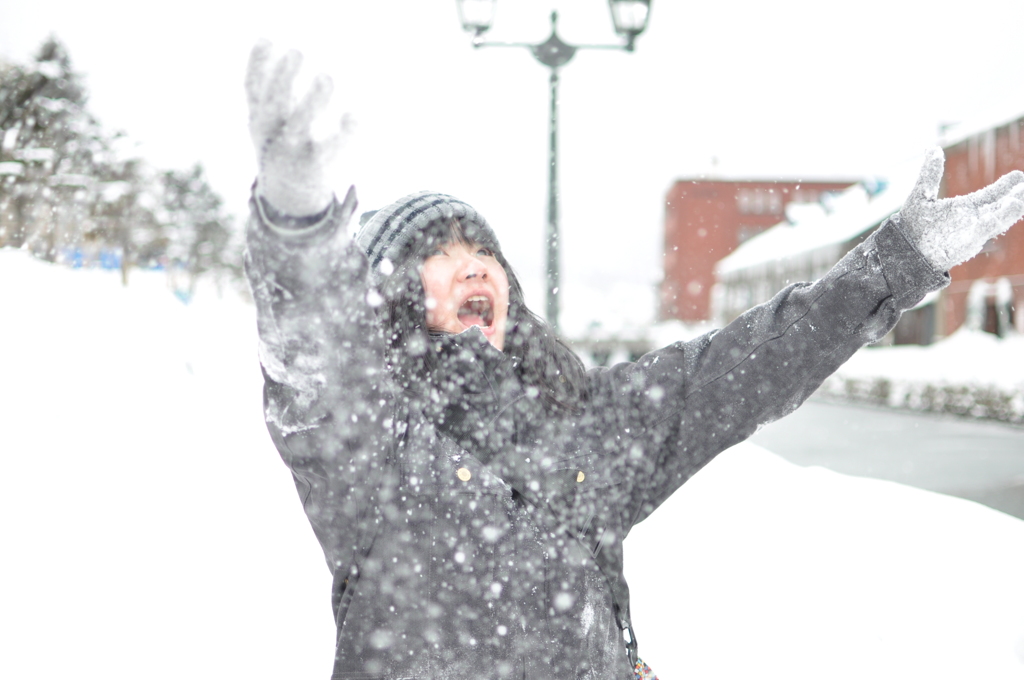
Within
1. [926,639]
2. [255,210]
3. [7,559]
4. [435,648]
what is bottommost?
[926,639]

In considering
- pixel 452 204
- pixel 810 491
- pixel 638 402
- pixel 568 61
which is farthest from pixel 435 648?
pixel 568 61

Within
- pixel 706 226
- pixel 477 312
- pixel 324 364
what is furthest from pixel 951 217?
pixel 706 226

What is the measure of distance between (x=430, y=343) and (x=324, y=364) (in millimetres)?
446

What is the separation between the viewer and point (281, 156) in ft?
3.22

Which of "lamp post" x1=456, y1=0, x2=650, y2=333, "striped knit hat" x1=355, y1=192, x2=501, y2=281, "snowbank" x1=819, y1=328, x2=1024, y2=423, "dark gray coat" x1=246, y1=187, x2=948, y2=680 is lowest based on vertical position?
"snowbank" x1=819, y1=328, x2=1024, y2=423

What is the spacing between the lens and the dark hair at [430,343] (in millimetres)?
1522

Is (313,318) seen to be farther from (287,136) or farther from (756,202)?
(756,202)

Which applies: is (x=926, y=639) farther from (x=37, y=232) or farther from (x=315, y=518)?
(x=37, y=232)

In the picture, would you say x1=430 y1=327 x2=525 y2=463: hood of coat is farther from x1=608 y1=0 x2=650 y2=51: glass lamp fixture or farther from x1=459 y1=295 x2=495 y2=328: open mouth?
x1=608 y1=0 x2=650 y2=51: glass lamp fixture

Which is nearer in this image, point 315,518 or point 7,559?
point 315,518

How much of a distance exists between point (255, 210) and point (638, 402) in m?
0.92

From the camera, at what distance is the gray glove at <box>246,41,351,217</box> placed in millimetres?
940

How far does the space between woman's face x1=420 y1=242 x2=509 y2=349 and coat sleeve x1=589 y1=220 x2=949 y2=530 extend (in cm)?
33

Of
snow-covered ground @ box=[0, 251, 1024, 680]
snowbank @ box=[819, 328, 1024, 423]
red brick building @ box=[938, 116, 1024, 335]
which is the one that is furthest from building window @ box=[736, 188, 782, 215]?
snow-covered ground @ box=[0, 251, 1024, 680]
